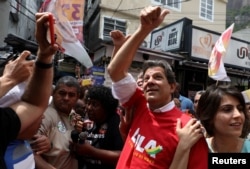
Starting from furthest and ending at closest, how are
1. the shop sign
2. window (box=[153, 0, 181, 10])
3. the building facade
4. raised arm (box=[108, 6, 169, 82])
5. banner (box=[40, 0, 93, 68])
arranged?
window (box=[153, 0, 181, 10]) < the shop sign < the building facade < banner (box=[40, 0, 93, 68]) < raised arm (box=[108, 6, 169, 82])

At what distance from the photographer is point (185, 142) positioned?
1.65 m

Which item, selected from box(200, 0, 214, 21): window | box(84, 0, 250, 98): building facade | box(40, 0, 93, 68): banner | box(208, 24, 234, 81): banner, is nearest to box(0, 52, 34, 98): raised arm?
box(40, 0, 93, 68): banner

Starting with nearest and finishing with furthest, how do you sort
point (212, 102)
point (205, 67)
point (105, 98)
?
point (212, 102) → point (105, 98) → point (205, 67)

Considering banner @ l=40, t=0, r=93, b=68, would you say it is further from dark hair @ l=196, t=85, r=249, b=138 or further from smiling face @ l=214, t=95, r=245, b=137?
smiling face @ l=214, t=95, r=245, b=137

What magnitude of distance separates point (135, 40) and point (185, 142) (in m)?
0.67

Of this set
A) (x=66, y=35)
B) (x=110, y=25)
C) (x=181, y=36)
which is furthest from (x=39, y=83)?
(x=110, y=25)

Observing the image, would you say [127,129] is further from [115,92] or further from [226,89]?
[226,89]

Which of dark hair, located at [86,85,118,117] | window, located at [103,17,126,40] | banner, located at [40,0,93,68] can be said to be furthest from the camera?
window, located at [103,17,126,40]

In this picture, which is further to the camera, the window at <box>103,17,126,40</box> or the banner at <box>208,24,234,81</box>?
the window at <box>103,17,126,40</box>

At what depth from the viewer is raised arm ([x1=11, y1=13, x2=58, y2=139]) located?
A: 162cm

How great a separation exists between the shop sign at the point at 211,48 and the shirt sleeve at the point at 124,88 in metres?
8.19

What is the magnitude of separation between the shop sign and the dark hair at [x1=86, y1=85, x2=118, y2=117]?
7.42 meters

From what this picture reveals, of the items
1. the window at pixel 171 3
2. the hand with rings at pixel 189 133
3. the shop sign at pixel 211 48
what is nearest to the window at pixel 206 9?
the window at pixel 171 3

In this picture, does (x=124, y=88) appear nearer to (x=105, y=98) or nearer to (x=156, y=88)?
(x=156, y=88)
